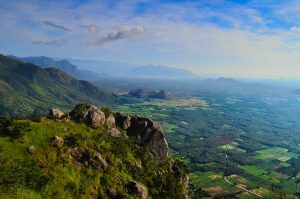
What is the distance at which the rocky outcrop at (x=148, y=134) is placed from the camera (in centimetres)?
13950

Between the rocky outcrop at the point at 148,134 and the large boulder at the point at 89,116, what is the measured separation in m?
11.3

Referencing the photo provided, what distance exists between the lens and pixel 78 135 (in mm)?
115188

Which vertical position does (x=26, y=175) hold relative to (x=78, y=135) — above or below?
below

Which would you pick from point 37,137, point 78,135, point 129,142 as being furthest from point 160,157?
point 37,137

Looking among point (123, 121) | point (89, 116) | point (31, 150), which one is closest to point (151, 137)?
point (123, 121)

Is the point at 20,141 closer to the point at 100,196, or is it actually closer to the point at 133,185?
the point at 100,196

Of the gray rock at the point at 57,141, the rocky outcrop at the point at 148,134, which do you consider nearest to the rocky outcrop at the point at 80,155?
the gray rock at the point at 57,141

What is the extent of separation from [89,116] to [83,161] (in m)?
25.9

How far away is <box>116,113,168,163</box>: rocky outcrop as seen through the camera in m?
140

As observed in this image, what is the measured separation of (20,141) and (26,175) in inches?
554

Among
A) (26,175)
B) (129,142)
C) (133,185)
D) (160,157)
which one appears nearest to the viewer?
(26,175)

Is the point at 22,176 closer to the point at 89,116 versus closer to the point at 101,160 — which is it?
the point at 101,160

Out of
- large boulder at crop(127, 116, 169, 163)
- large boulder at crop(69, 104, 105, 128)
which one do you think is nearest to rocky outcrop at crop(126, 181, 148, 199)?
large boulder at crop(127, 116, 169, 163)

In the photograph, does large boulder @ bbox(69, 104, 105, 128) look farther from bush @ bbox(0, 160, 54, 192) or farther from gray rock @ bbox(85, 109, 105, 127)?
bush @ bbox(0, 160, 54, 192)
